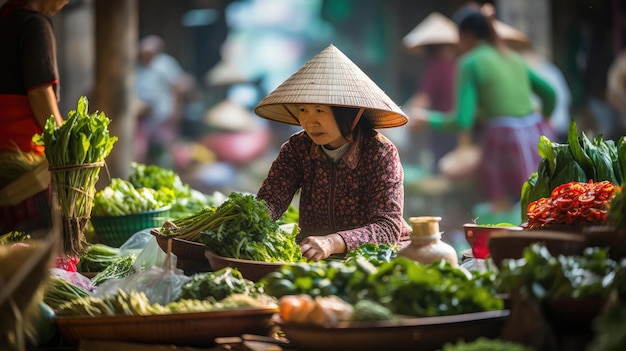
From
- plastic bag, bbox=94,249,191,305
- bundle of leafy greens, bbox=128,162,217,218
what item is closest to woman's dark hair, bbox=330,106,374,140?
plastic bag, bbox=94,249,191,305

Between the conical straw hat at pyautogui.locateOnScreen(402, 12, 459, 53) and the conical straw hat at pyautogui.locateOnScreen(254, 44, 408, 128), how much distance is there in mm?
6903

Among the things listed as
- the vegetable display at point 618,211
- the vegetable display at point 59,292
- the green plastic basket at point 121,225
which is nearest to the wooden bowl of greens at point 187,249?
the vegetable display at point 59,292

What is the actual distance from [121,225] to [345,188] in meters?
1.67

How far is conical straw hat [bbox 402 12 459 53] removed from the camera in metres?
11.2

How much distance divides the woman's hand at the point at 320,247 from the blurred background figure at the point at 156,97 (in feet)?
30.0

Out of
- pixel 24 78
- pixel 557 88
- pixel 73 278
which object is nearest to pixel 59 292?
pixel 73 278

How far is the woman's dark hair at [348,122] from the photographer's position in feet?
14.4

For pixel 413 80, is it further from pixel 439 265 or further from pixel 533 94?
pixel 439 265

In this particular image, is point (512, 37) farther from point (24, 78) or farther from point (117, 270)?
point (117, 270)

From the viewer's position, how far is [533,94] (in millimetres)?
10281

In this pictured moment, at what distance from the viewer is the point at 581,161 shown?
416cm

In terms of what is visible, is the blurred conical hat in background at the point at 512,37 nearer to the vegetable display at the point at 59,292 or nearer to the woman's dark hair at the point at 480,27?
the woman's dark hair at the point at 480,27

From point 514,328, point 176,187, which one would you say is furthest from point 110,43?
point 514,328

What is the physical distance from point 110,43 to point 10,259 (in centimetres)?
532
